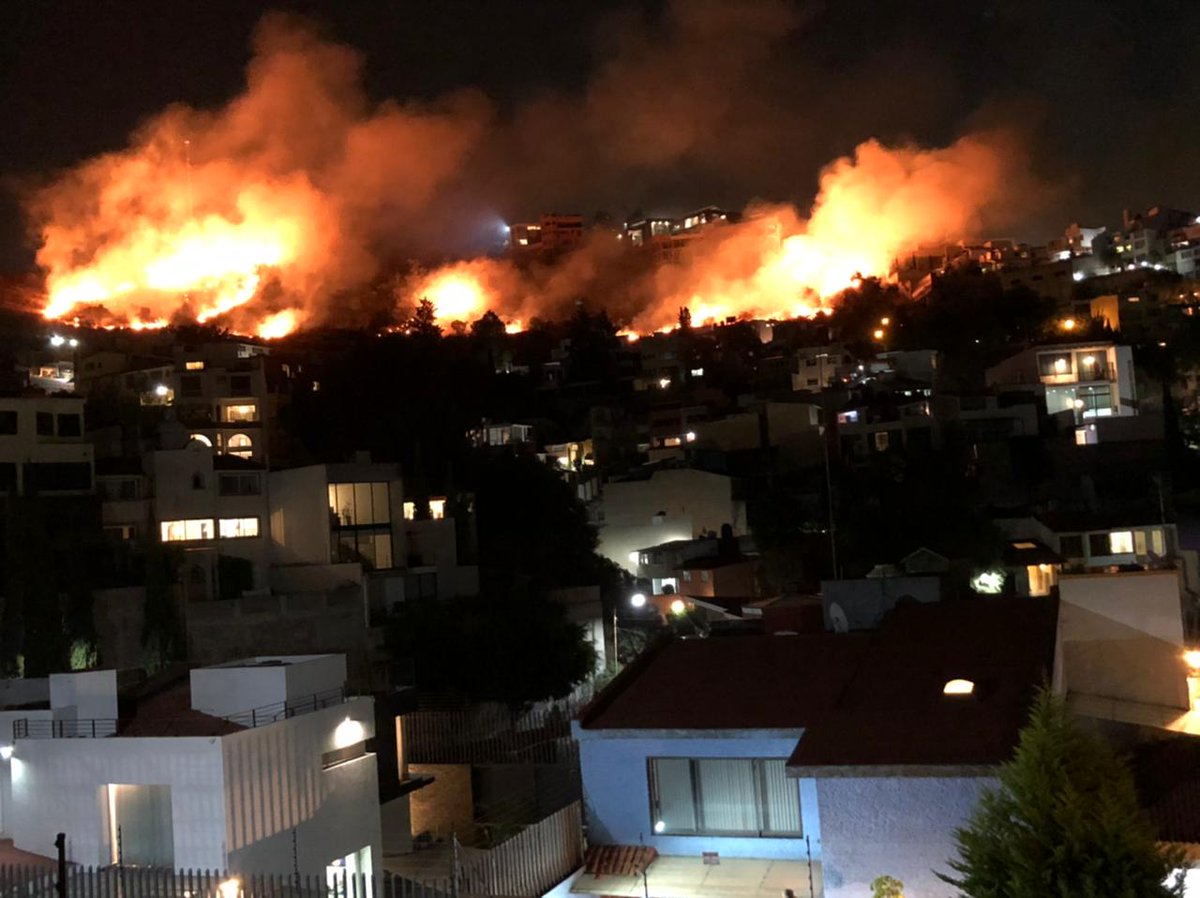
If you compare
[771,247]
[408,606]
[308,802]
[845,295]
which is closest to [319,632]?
[408,606]

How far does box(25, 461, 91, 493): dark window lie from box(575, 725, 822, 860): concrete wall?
2504cm

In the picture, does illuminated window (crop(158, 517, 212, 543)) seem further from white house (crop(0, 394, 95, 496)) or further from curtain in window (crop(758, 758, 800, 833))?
curtain in window (crop(758, 758, 800, 833))

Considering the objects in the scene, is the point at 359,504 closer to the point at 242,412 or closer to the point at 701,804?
the point at 242,412

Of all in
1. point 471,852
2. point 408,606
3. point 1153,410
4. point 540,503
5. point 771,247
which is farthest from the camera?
point 771,247

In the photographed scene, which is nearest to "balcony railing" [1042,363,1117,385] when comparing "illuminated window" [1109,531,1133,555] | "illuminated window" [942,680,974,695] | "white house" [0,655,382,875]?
"illuminated window" [1109,531,1133,555]

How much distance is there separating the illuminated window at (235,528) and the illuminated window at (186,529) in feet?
1.25

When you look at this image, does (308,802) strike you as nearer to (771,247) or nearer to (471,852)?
(471,852)

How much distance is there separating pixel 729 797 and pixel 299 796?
624 centimetres

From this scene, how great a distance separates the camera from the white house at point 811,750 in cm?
1031

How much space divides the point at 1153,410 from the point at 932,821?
47703 millimetres

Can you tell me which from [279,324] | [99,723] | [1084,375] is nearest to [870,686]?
[99,723]

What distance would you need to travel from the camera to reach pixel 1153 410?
5181 cm

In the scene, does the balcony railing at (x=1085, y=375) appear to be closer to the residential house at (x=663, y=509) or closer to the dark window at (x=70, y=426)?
the residential house at (x=663, y=509)

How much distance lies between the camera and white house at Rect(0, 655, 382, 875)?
46.2ft
